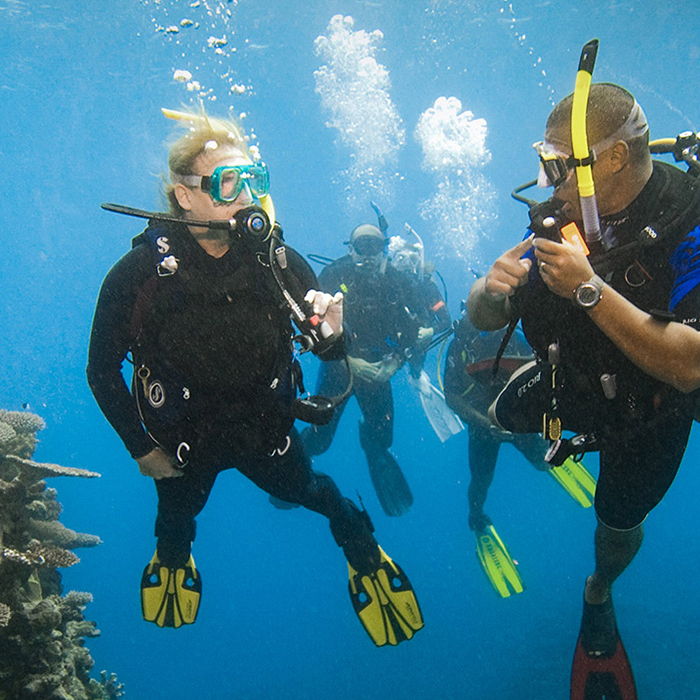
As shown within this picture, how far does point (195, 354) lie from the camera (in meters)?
3.02

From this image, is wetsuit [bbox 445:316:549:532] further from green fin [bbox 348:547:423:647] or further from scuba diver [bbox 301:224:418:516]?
green fin [bbox 348:547:423:647]

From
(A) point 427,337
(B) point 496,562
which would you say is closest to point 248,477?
(B) point 496,562

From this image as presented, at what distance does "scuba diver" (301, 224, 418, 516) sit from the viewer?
8.02 meters

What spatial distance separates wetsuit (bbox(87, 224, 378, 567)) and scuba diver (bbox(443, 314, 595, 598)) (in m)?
3.59

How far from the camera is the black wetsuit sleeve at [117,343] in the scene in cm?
277

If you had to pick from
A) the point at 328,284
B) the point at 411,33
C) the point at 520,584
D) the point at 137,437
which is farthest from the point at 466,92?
the point at 137,437

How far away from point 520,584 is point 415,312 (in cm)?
452

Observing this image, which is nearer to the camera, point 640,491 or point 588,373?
point 588,373

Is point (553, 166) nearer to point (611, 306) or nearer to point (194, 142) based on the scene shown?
point (611, 306)

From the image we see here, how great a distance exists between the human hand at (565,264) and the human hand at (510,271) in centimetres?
25

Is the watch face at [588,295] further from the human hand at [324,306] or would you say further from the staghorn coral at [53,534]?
the staghorn coral at [53,534]

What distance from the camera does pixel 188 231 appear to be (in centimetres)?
306

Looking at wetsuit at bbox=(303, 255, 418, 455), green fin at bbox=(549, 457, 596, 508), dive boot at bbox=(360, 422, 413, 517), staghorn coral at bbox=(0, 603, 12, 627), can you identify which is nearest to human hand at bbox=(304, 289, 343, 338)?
staghorn coral at bbox=(0, 603, 12, 627)

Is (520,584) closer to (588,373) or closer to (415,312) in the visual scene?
(415,312)
